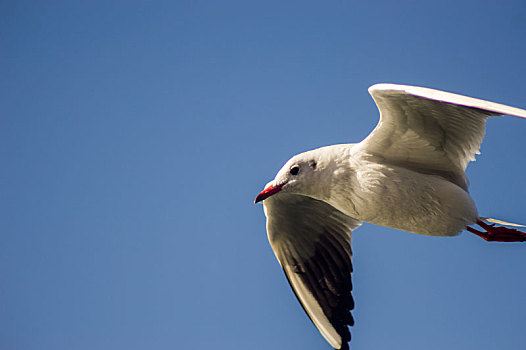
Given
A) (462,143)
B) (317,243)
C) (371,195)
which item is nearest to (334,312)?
(317,243)

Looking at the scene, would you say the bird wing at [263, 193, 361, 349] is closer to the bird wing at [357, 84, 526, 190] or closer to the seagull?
the seagull

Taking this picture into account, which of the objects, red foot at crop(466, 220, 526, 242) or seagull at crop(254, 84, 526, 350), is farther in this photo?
red foot at crop(466, 220, 526, 242)

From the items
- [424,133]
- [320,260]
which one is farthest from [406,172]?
[320,260]

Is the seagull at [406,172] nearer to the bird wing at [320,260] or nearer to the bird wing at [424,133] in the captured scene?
the bird wing at [424,133]

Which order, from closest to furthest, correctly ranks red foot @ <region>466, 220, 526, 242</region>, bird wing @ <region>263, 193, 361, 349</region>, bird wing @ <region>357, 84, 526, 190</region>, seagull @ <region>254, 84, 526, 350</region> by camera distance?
1. bird wing @ <region>357, 84, 526, 190</region>
2. seagull @ <region>254, 84, 526, 350</region>
3. red foot @ <region>466, 220, 526, 242</region>
4. bird wing @ <region>263, 193, 361, 349</region>

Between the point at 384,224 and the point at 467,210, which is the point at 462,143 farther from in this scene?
the point at 384,224

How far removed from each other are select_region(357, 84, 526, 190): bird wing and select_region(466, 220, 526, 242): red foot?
0.25 meters

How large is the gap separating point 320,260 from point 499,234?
1.13 m

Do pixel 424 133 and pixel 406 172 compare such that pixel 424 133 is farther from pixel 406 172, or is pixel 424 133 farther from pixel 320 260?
pixel 320 260

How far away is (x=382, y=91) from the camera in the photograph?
9.43ft

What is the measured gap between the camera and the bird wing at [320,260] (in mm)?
3998

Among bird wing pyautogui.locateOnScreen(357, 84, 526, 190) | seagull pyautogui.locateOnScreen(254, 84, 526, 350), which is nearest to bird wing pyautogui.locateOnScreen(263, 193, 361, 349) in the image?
seagull pyautogui.locateOnScreen(254, 84, 526, 350)

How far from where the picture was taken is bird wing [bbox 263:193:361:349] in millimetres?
3998

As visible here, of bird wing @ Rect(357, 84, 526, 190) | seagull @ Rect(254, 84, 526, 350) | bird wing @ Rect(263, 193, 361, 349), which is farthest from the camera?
bird wing @ Rect(263, 193, 361, 349)
